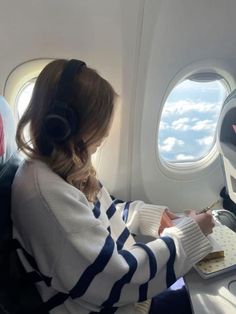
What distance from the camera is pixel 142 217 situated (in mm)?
1443

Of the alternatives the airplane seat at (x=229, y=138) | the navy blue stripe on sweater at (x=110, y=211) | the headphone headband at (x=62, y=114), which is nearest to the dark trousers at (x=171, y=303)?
the navy blue stripe on sweater at (x=110, y=211)

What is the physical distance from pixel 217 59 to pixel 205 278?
1.12 metres

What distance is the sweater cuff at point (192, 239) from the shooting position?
1.10m

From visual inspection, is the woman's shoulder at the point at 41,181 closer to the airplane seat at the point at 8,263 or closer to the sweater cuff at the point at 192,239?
the airplane seat at the point at 8,263

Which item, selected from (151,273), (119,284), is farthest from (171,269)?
(119,284)

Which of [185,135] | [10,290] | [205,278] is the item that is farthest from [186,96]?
[10,290]

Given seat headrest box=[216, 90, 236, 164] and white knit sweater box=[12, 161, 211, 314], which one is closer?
white knit sweater box=[12, 161, 211, 314]

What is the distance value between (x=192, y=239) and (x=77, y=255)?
43 cm

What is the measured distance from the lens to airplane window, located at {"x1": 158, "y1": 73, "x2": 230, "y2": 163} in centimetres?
195

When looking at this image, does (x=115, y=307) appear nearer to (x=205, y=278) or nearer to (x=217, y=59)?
(x=205, y=278)

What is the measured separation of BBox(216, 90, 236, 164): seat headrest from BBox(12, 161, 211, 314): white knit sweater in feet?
1.32

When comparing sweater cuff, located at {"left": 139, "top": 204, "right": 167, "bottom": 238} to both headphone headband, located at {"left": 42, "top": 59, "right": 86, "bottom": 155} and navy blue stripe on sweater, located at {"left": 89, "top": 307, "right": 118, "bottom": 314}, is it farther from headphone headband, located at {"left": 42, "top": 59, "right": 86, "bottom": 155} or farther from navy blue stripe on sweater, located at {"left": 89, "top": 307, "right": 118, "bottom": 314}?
headphone headband, located at {"left": 42, "top": 59, "right": 86, "bottom": 155}

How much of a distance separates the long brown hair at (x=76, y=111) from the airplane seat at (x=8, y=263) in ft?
0.24

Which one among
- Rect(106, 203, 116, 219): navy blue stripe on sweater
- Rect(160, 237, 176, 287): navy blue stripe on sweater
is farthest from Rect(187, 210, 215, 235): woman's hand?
Rect(106, 203, 116, 219): navy blue stripe on sweater
